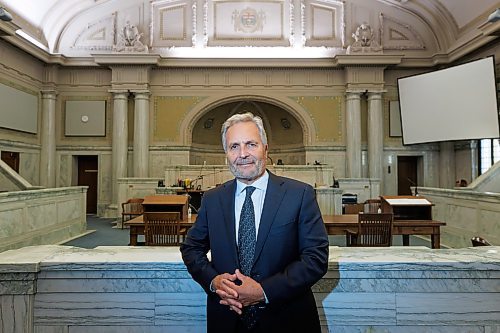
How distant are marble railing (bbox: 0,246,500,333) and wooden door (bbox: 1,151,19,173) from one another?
10.4m

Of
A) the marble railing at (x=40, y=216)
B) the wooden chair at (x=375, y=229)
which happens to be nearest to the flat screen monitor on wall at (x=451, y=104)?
the wooden chair at (x=375, y=229)

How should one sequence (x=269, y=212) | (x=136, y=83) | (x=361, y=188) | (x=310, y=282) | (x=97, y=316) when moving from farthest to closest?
(x=136, y=83)
(x=361, y=188)
(x=97, y=316)
(x=269, y=212)
(x=310, y=282)

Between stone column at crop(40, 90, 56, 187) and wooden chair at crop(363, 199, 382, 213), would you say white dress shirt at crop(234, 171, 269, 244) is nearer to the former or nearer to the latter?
wooden chair at crop(363, 199, 382, 213)

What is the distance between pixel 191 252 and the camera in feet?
5.37

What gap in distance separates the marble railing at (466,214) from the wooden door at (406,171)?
183 inches

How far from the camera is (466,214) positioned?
7301 millimetres

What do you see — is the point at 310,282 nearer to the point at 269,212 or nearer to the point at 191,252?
the point at 269,212

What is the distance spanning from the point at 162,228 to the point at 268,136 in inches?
402

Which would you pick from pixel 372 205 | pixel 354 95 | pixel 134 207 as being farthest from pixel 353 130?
pixel 134 207

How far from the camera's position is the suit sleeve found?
1436 millimetres

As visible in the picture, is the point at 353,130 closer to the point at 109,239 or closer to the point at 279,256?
the point at 109,239

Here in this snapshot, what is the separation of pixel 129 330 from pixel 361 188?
1022cm

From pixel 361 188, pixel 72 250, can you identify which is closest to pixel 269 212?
pixel 72 250

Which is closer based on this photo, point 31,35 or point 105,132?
point 31,35
